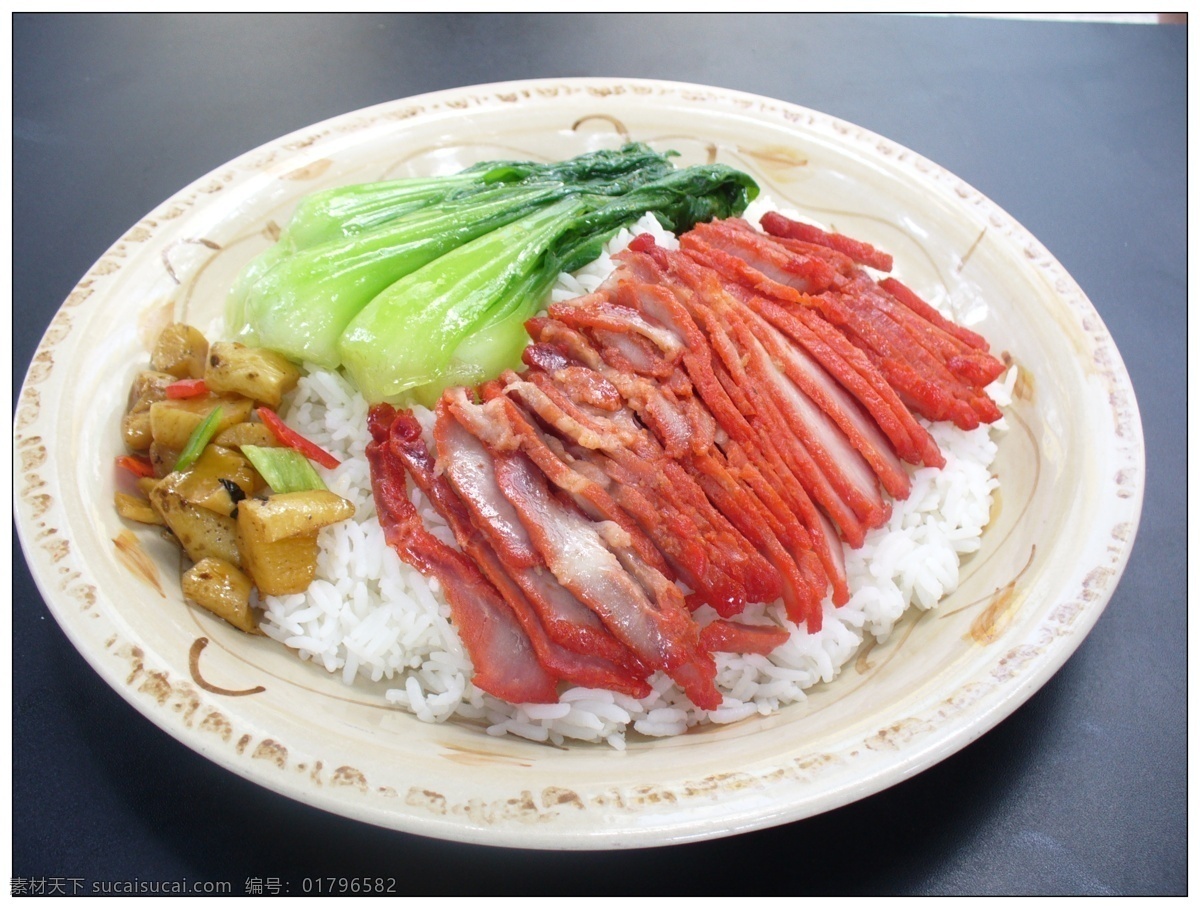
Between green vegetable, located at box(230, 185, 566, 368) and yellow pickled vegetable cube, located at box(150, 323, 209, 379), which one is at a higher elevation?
green vegetable, located at box(230, 185, 566, 368)

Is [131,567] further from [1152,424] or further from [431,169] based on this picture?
[1152,424]

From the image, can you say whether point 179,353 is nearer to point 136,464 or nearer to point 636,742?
point 136,464

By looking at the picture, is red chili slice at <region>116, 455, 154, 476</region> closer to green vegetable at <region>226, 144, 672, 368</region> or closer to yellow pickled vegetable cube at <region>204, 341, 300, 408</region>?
yellow pickled vegetable cube at <region>204, 341, 300, 408</region>

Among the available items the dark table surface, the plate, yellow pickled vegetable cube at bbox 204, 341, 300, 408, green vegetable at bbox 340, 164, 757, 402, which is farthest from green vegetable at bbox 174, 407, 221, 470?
the dark table surface

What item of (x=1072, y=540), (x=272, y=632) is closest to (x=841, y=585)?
(x=1072, y=540)

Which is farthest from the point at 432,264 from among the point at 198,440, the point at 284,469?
the point at 198,440
